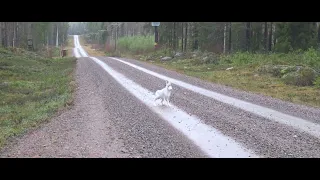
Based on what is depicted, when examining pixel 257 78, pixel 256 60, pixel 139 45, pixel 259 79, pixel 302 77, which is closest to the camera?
pixel 302 77

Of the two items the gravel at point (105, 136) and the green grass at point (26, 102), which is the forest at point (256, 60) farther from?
the green grass at point (26, 102)

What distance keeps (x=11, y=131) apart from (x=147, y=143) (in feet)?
10.9

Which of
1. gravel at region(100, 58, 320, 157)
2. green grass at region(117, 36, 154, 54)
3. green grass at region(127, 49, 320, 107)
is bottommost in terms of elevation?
gravel at region(100, 58, 320, 157)

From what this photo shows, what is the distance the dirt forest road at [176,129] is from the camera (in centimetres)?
656

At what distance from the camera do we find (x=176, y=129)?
842 cm

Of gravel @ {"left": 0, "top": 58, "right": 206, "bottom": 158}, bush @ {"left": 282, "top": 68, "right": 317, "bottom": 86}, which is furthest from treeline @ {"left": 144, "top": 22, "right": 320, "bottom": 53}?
gravel @ {"left": 0, "top": 58, "right": 206, "bottom": 158}

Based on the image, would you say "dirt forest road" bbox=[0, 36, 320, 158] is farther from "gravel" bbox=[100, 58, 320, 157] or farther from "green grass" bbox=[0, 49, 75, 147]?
"green grass" bbox=[0, 49, 75, 147]

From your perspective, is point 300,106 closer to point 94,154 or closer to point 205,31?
point 94,154

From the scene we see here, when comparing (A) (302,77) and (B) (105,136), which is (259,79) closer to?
(A) (302,77)

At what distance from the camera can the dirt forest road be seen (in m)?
6.56

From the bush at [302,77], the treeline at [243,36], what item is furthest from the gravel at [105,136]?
the treeline at [243,36]

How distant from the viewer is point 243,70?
76.6ft

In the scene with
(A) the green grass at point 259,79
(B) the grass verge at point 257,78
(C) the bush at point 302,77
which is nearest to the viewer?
(A) the green grass at point 259,79

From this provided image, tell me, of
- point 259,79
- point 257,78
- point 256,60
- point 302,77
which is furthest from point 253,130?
point 256,60
